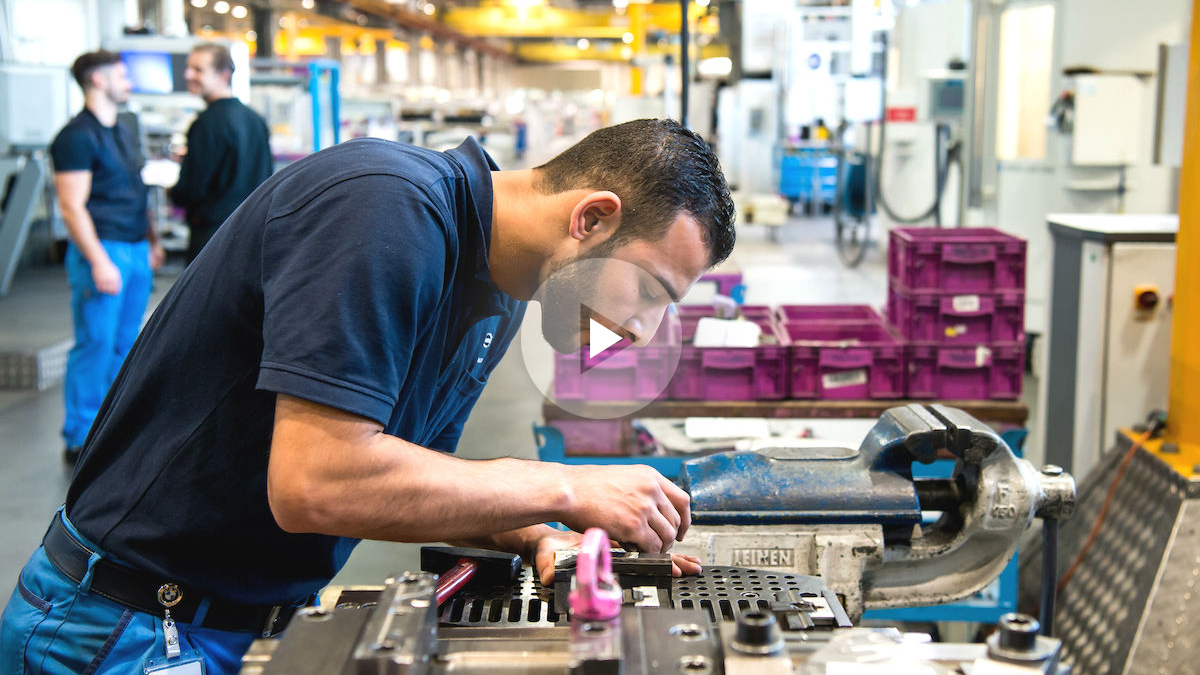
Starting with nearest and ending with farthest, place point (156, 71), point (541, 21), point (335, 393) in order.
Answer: point (335, 393) → point (156, 71) → point (541, 21)

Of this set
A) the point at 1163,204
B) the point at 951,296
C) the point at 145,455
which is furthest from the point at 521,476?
the point at 1163,204

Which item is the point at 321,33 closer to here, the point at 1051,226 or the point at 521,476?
the point at 1051,226

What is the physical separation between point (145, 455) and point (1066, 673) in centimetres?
89

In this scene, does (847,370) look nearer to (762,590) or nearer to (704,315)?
(704,315)

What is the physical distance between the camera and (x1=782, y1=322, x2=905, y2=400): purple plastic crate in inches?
113

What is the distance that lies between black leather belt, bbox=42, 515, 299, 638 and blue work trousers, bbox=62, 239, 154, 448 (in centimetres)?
313

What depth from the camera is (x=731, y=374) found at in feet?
9.46

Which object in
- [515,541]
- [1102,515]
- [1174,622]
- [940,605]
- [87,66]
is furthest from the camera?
[87,66]

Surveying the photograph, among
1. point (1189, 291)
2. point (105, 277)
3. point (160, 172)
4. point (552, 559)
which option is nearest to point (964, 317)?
point (1189, 291)

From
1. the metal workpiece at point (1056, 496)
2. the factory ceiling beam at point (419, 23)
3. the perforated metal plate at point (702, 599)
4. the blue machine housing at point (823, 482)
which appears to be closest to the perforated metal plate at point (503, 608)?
the perforated metal plate at point (702, 599)

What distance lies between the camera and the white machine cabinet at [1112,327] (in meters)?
2.93

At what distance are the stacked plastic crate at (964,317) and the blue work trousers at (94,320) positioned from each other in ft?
9.47

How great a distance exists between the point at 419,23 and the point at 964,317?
2005 cm
